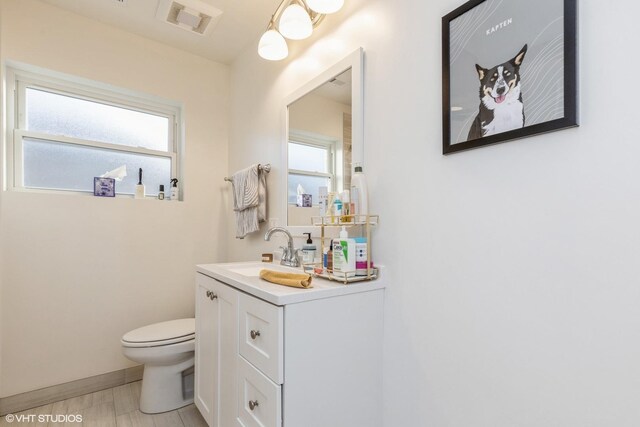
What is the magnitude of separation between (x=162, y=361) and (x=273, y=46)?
1797 mm

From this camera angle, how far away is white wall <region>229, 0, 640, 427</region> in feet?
2.17

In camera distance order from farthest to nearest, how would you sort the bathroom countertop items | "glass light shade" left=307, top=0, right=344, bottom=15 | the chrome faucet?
the chrome faucet → "glass light shade" left=307, top=0, right=344, bottom=15 → the bathroom countertop items

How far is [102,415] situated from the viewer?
1.67 meters

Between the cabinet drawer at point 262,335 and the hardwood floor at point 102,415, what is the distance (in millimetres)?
883

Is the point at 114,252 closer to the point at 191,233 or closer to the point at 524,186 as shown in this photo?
the point at 191,233

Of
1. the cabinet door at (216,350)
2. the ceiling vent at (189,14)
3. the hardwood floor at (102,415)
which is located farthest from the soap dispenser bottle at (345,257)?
the ceiling vent at (189,14)

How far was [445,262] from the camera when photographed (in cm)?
98

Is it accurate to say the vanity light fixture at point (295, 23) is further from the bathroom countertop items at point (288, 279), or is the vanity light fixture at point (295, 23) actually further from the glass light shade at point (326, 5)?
the bathroom countertop items at point (288, 279)

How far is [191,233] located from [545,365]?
219 cm

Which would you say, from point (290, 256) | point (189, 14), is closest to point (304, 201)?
point (290, 256)

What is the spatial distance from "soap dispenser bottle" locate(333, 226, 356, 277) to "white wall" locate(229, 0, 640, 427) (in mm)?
131

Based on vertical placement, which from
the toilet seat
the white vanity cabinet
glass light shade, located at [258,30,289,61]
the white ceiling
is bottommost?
the toilet seat

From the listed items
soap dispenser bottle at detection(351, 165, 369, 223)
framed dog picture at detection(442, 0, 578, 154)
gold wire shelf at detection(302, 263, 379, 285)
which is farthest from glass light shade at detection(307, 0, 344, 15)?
gold wire shelf at detection(302, 263, 379, 285)

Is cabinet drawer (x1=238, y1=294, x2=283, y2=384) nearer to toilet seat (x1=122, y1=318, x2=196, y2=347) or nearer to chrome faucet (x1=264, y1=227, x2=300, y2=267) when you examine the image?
chrome faucet (x1=264, y1=227, x2=300, y2=267)
